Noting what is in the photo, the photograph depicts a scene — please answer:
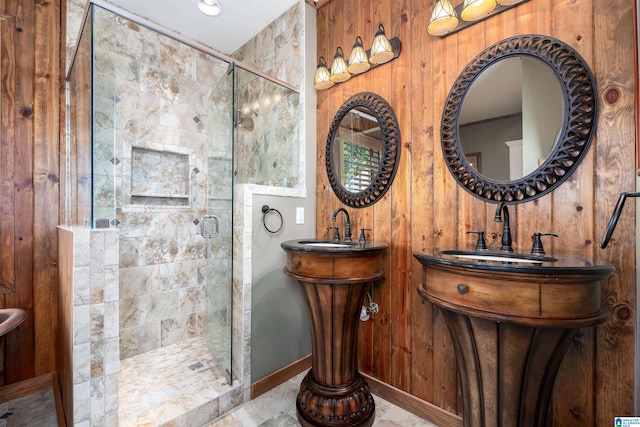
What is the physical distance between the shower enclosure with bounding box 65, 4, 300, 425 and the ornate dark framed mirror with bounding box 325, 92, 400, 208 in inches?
13.3

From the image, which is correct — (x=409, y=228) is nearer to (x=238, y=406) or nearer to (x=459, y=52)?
(x=459, y=52)

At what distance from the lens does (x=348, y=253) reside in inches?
58.4

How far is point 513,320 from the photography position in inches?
37.1

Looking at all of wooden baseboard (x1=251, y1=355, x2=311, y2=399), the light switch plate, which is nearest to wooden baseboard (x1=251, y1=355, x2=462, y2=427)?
wooden baseboard (x1=251, y1=355, x2=311, y2=399)

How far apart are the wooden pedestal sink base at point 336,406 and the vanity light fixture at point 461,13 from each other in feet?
6.52

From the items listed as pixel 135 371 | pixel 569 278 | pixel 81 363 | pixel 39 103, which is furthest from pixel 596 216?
pixel 39 103

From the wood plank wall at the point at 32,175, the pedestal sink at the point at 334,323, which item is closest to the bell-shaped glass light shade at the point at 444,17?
A: the pedestal sink at the point at 334,323

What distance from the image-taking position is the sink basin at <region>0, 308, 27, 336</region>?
1427mm

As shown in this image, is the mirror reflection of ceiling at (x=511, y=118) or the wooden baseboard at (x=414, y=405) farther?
the wooden baseboard at (x=414, y=405)

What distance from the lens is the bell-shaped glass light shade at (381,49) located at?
175 centimetres

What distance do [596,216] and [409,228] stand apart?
83 centimetres

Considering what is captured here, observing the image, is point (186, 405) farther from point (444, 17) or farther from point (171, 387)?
point (444, 17)

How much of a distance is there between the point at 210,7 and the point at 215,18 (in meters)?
0.15

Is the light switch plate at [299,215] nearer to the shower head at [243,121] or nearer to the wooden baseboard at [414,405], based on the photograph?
the shower head at [243,121]
